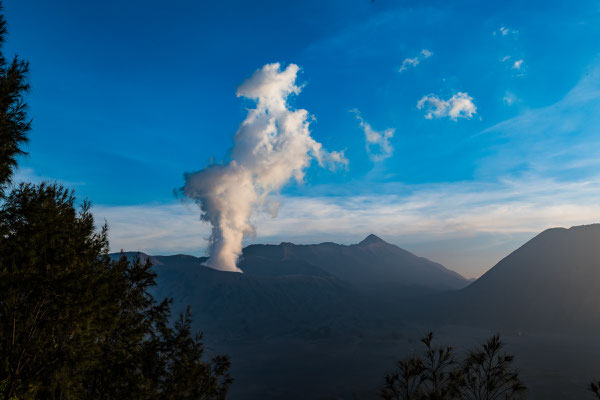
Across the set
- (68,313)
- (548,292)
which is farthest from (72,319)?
(548,292)

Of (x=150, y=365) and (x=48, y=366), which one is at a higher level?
(x=48, y=366)

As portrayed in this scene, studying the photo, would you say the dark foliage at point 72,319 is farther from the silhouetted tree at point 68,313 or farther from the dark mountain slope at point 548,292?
the dark mountain slope at point 548,292

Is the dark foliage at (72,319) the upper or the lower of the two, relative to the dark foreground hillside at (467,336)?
upper

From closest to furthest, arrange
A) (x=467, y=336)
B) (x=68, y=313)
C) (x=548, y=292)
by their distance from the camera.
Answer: (x=68, y=313)
(x=467, y=336)
(x=548, y=292)

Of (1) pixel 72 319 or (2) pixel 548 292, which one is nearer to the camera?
(1) pixel 72 319

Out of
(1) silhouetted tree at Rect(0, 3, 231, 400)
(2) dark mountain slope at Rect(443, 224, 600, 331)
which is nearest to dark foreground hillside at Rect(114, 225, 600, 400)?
(2) dark mountain slope at Rect(443, 224, 600, 331)

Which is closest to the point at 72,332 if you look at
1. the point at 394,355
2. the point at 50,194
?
the point at 50,194

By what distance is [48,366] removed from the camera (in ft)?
26.3

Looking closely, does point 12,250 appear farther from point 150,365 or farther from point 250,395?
point 250,395

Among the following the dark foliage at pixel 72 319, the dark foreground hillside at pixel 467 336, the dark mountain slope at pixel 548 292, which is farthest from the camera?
the dark mountain slope at pixel 548 292

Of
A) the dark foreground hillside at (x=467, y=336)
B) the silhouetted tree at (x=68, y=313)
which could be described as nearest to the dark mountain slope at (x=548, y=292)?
the dark foreground hillside at (x=467, y=336)

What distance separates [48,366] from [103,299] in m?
1.85

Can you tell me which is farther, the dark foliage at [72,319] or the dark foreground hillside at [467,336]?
the dark foreground hillside at [467,336]

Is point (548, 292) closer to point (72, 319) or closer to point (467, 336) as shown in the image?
point (467, 336)
